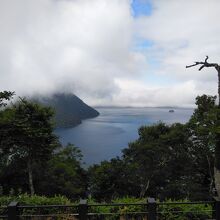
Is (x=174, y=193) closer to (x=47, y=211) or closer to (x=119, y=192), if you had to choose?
(x=119, y=192)

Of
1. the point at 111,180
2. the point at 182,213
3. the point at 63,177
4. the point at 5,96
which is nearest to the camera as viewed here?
the point at 182,213

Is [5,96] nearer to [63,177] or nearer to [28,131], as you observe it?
[28,131]

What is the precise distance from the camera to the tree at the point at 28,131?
92.4 ft

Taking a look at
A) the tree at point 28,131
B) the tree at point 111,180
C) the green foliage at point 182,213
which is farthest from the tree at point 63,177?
the green foliage at point 182,213

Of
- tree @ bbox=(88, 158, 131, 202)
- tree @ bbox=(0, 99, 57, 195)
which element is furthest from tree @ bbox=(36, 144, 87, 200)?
tree @ bbox=(0, 99, 57, 195)

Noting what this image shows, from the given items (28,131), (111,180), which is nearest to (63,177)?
(111,180)

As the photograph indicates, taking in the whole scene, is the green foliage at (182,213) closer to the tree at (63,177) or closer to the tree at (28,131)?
the tree at (28,131)

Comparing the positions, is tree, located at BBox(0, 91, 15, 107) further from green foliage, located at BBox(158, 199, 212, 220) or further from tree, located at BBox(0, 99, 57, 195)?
green foliage, located at BBox(158, 199, 212, 220)

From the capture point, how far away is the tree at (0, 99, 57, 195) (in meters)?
28.2

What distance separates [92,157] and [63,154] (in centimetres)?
7844

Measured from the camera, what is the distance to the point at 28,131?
27.8 meters

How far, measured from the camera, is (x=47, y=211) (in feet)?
34.6

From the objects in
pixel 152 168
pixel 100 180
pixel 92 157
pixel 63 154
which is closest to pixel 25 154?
pixel 100 180

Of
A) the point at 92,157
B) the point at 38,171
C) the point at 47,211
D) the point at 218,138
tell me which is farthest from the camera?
the point at 92,157
